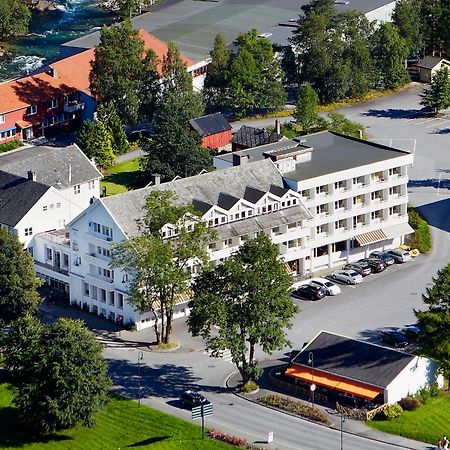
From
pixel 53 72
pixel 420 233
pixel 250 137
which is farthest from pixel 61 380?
pixel 53 72

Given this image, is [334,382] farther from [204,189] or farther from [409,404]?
[204,189]

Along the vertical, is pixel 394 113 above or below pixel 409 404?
above

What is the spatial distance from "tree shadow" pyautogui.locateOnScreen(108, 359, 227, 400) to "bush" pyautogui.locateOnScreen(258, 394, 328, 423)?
404 cm

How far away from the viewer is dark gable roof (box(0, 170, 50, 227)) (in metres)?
129

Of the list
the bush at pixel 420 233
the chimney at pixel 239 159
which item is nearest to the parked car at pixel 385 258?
the bush at pixel 420 233

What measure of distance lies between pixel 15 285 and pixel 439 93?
251ft

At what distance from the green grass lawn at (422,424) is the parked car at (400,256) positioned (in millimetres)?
29100

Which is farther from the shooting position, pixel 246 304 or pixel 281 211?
pixel 281 211

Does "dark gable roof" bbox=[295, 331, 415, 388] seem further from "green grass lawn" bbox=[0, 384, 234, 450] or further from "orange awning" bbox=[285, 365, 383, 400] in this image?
"green grass lawn" bbox=[0, 384, 234, 450]

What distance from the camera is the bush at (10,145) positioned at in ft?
526

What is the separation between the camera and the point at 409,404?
104m

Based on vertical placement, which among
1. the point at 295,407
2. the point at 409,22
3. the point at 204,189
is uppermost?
the point at 409,22

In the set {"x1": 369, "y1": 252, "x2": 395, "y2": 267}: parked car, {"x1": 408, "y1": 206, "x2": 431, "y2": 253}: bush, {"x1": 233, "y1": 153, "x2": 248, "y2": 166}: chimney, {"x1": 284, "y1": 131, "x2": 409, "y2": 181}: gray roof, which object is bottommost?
{"x1": 369, "y1": 252, "x2": 395, "y2": 267}: parked car

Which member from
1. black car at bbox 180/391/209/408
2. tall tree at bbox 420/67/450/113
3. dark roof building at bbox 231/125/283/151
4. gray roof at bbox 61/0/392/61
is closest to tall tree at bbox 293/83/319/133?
dark roof building at bbox 231/125/283/151
